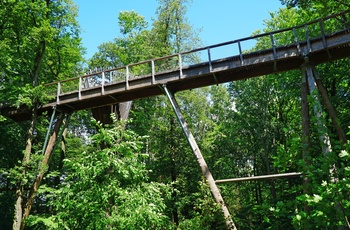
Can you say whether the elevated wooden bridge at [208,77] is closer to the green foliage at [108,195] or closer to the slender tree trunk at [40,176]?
the slender tree trunk at [40,176]

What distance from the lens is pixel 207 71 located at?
959cm

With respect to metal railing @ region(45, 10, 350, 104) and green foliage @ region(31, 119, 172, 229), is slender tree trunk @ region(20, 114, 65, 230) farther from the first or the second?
green foliage @ region(31, 119, 172, 229)

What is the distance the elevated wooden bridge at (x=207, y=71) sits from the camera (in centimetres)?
847

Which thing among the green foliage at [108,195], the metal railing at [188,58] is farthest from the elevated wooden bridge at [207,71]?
the green foliage at [108,195]

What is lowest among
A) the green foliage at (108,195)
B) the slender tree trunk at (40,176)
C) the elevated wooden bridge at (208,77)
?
the green foliage at (108,195)

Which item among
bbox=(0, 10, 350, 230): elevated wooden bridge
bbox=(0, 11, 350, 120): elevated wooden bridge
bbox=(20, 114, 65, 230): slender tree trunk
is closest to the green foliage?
bbox=(0, 10, 350, 230): elevated wooden bridge

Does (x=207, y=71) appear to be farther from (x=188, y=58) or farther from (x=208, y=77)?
(x=188, y=58)

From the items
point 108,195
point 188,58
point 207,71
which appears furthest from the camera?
point 188,58

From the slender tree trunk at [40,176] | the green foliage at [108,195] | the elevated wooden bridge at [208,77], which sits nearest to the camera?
the green foliage at [108,195]

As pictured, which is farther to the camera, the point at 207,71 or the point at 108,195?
the point at 207,71

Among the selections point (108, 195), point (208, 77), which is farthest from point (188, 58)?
point (108, 195)

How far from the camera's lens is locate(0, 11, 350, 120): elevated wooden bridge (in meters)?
8.47

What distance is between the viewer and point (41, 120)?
1673 cm

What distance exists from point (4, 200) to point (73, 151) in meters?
6.23
